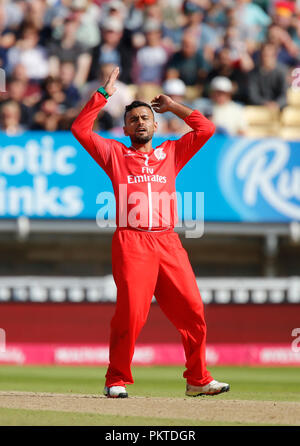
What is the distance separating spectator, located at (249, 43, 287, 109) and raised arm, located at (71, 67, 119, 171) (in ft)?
24.2

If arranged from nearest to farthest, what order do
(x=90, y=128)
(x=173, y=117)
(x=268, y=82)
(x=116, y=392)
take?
(x=90, y=128) → (x=116, y=392) → (x=173, y=117) → (x=268, y=82)

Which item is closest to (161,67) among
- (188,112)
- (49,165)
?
(49,165)

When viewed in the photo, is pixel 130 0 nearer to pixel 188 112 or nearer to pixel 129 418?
pixel 188 112

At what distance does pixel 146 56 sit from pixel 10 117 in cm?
243

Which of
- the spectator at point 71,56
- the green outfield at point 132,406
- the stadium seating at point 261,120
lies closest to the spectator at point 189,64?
the stadium seating at point 261,120

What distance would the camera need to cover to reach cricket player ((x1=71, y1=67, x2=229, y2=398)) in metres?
6.51

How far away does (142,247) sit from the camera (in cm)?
652

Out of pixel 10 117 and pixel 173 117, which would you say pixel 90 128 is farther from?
pixel 10 117

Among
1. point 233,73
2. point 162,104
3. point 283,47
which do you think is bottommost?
point 162,104

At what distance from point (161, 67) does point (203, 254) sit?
2899mm

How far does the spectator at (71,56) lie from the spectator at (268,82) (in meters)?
2.50
